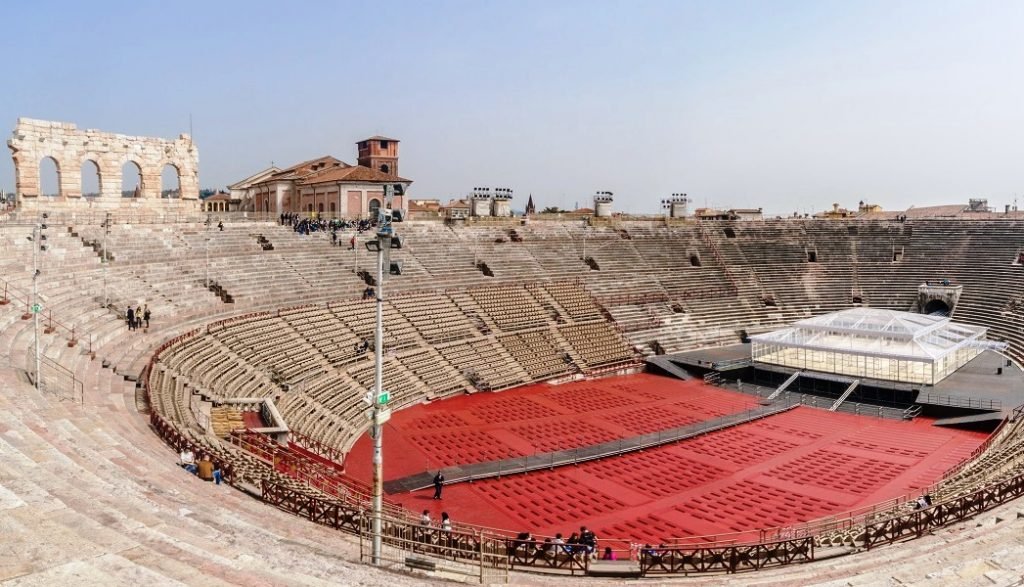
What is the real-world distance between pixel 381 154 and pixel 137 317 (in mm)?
43702

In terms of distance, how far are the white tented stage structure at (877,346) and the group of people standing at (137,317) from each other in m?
30.3

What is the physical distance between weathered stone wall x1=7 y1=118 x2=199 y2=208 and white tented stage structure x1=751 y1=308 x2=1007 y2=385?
3496 cm

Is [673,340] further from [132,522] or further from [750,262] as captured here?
[132,522]

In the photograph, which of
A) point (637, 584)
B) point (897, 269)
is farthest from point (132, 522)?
point (897, 269)

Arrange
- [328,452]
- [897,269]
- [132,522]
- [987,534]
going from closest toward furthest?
[132,522]
[987,534]
[328,452]
[897,269]

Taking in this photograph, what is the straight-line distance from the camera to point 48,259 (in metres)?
30.5

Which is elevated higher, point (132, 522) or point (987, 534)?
point (132, 522)

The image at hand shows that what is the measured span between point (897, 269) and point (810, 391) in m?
23.5

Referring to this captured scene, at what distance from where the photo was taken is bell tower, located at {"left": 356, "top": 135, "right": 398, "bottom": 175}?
227ft

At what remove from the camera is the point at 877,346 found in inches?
1454

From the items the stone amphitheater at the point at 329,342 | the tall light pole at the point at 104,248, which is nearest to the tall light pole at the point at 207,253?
the stone amphitheater at the point at 329,342

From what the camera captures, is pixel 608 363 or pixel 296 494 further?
pixel 608 363

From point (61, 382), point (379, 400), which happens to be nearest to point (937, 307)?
point (379, 400)

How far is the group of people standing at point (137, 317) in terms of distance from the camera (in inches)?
1086
